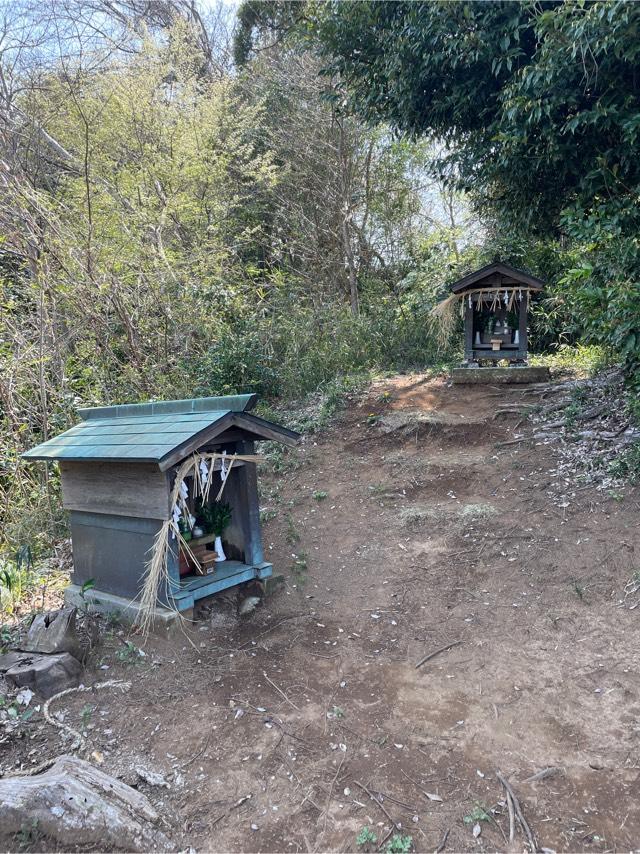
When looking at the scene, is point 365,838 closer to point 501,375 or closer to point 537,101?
point 537,101

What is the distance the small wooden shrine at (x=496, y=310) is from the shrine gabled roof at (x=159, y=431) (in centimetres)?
592

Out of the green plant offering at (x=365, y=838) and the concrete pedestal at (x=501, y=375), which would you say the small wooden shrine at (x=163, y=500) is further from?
the concrete pedestal at (x=501, y=375)

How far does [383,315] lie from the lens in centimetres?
1118

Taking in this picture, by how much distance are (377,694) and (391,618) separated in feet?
2.93

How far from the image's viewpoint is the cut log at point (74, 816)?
2.10 m

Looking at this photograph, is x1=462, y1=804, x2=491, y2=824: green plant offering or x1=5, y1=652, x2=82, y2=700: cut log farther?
x1=5, y1=652, x2=82, y2=700: cut log

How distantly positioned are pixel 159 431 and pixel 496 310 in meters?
6.97

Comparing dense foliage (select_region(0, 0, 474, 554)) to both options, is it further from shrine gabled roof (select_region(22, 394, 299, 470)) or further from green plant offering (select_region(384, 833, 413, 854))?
green plant offering (select_region(384, 833, 413, 854))

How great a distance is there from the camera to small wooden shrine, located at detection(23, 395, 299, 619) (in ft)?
11.4

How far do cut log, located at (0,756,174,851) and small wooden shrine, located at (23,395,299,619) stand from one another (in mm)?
1251

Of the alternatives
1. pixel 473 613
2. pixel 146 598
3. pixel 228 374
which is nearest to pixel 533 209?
pixel 228 374

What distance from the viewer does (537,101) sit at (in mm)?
4941

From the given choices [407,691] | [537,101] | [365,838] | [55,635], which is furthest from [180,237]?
[365,838]

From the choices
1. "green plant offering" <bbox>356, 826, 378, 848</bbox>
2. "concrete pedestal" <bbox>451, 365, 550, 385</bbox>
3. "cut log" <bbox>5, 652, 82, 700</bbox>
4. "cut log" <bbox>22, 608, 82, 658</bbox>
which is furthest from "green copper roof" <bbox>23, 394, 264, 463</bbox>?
"concrete pedestal" <bbox>451, 365, 550, 385</bbox>
